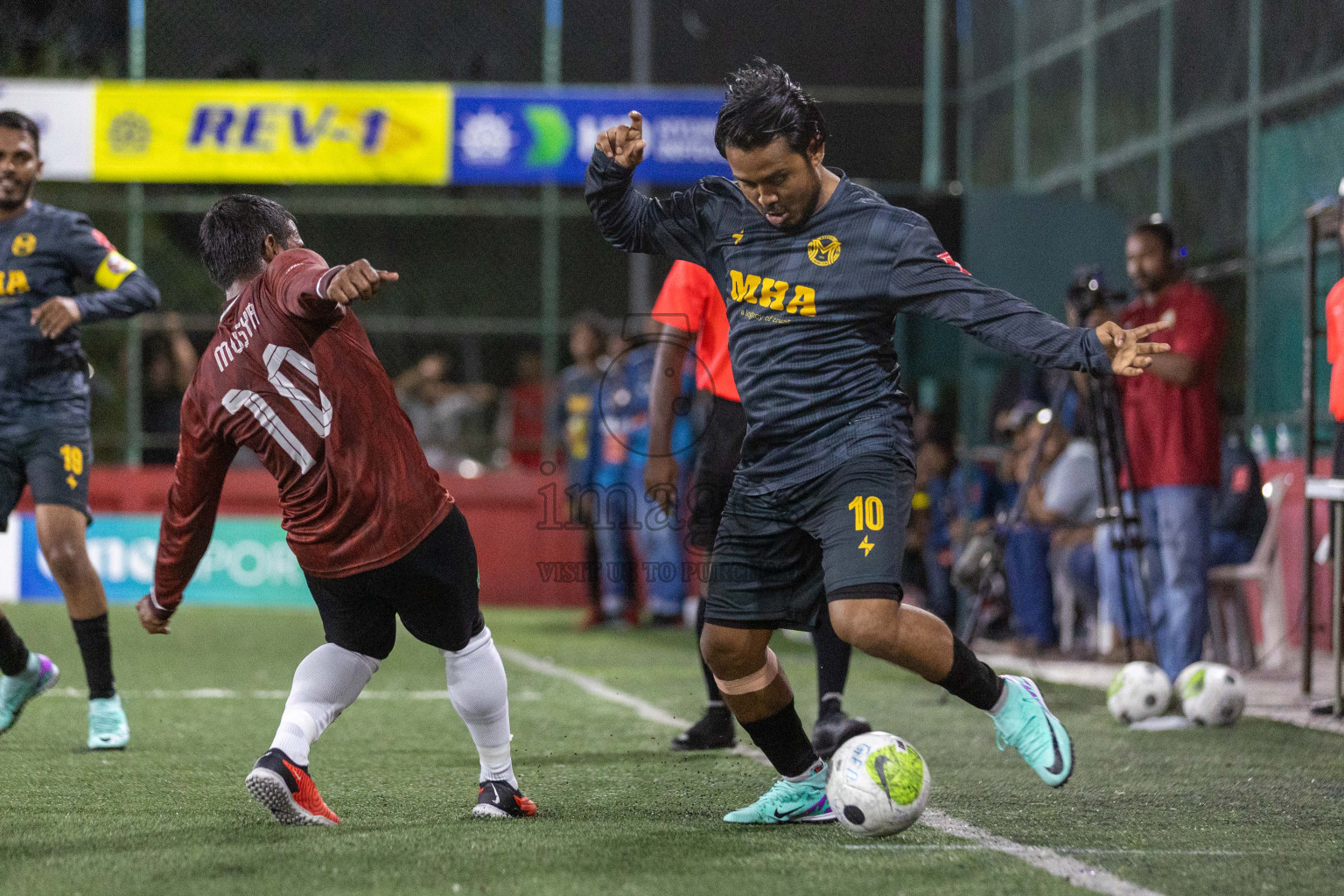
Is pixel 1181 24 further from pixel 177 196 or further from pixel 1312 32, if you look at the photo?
pixel 177 196

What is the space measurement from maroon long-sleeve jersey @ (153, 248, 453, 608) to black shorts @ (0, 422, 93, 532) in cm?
180

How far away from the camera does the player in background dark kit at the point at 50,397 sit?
233 inches

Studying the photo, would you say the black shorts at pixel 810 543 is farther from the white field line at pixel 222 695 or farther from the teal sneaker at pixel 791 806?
the white field line at pixel 222 695

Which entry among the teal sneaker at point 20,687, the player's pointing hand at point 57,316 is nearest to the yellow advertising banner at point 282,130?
the player's pointing hand at point 57,316

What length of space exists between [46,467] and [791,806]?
305 cm

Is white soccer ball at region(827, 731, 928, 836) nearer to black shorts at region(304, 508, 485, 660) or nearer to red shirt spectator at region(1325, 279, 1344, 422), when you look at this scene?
black shorts at region(304, 508, 485, 660)

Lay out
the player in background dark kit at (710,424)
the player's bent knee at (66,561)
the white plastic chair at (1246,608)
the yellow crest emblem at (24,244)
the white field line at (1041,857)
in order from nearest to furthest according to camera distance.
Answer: the white field line at (1041,857) → the player in background dark kit at (710,424) → the player's bent knee at (66,561) → the yellow crest emblem at (24,244) → the white plastic chair at (1246,608)

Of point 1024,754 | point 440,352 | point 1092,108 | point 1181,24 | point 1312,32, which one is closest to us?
point 1024,754

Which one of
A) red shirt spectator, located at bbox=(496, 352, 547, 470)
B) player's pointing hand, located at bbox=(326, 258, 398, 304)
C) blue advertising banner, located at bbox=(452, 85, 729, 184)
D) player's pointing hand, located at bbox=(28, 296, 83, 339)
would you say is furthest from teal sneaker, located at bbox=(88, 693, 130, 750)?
blue advertising banner, located at bbox=(452, 85, 729, 184)

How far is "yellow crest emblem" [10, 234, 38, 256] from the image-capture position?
6.07m

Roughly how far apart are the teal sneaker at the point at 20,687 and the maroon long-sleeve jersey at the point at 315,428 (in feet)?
6.69

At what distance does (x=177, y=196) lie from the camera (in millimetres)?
17344

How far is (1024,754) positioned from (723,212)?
1597 mm

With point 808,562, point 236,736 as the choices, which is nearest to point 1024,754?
point 808,562
